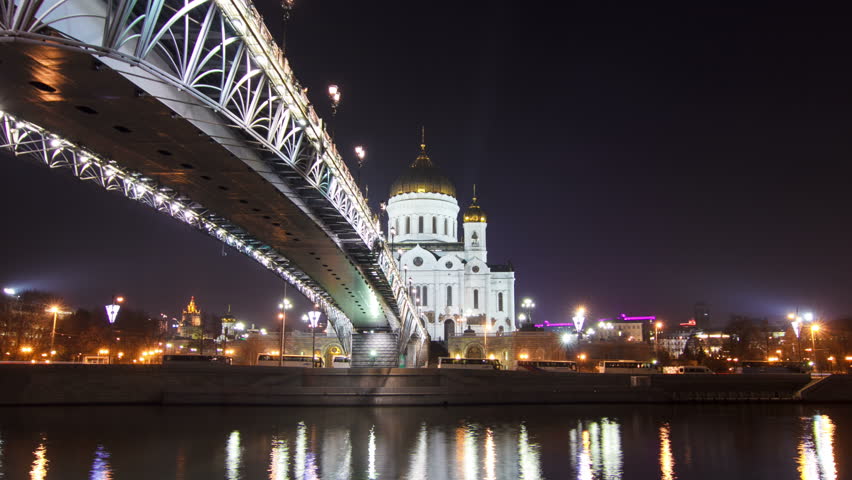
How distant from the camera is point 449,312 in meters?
88.6

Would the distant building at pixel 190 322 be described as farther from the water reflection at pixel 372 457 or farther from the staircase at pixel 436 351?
the water reflection at pixel 372 457

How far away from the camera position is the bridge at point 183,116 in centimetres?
1252

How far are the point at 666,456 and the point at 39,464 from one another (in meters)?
18.9

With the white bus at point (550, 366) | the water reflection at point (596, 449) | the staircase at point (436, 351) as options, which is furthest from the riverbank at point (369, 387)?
the staircase at point (436, 351)

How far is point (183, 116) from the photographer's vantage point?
16.2 meters

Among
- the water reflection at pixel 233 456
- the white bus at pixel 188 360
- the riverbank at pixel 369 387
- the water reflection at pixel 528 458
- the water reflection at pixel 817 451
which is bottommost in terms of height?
the water reflection at pixel 817 451

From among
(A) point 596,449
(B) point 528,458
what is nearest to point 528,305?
(A) point 596,449

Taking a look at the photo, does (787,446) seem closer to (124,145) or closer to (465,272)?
(124,145)

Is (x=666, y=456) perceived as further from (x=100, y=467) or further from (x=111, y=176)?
(x=111, y=176)

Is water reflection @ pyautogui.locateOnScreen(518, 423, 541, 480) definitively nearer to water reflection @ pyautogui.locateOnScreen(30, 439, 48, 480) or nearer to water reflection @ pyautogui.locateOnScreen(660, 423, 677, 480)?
water reflection @ pyautogui.locateOnScreen(660, 423, 677, 480)

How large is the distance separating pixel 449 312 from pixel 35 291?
4822cm

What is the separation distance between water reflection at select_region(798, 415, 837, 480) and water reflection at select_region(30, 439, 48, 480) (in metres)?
20.0

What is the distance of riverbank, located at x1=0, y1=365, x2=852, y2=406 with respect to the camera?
3606 centimetres

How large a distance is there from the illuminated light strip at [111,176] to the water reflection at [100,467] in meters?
9.28
